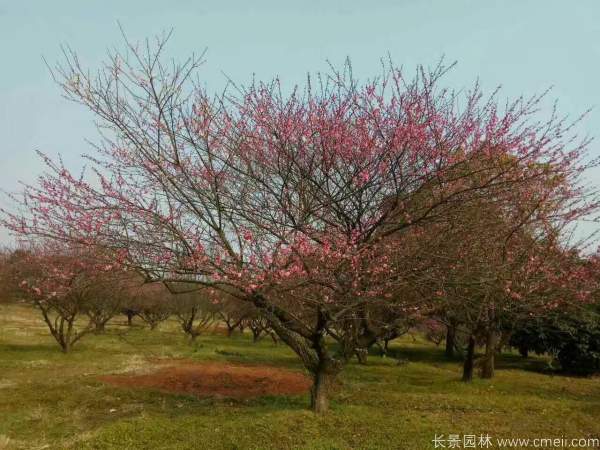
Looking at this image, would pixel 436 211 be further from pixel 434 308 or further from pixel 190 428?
pixel 190 428

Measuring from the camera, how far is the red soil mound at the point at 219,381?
13352 millimetres

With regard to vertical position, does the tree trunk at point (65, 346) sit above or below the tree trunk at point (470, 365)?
below

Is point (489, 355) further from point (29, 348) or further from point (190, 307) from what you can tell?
point (190, 307)

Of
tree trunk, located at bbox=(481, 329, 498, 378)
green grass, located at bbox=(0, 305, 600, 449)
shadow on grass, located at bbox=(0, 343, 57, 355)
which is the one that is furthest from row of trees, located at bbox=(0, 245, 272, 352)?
tree trunk, located at bbox=(481, 329, 498, 378)

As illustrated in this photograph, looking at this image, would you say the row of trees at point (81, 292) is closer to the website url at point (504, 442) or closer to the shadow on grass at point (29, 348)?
the shadow on grass at point (29, 348)

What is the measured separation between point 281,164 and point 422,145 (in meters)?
2.45

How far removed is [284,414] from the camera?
361 inches

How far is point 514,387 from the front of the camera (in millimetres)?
15102

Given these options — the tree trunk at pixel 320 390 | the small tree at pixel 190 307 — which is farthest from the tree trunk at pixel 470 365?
the small tree at pixel 190 307

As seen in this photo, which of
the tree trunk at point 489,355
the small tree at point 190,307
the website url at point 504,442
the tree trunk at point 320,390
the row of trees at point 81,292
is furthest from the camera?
the small tree at point 190,307

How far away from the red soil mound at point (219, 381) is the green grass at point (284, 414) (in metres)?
1.00

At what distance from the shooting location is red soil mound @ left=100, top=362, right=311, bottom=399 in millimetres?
13352

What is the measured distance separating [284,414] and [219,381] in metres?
6.62

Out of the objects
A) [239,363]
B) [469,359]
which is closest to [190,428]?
[469,359]
